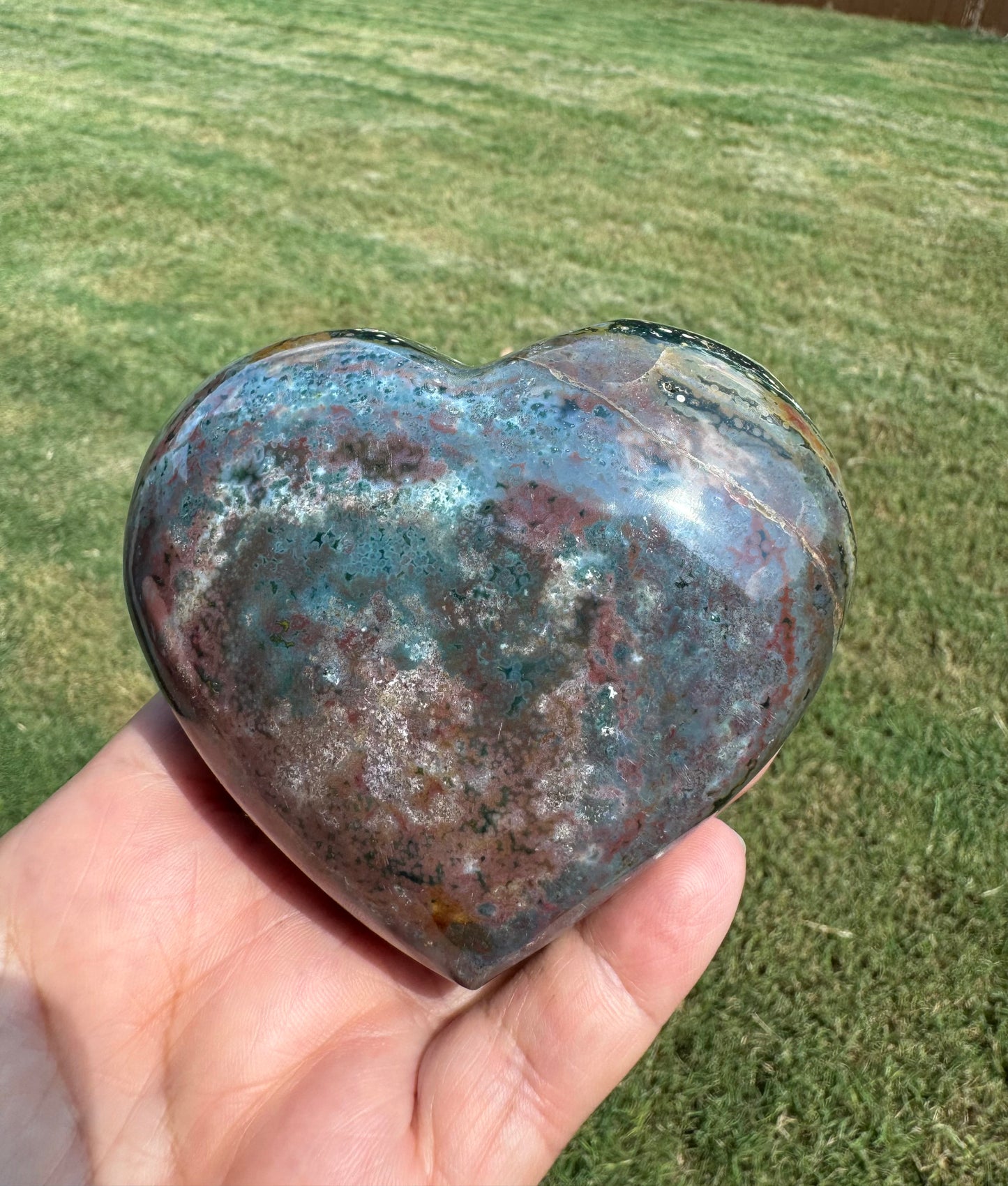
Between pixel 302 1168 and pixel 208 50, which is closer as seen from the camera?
pixel 302 1168

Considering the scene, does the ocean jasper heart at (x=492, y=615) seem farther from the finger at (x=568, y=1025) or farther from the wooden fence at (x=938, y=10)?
the wooden fence at (x=938, y=10)

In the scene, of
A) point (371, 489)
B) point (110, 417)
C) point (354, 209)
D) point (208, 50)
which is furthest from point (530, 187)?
point (371, 489)

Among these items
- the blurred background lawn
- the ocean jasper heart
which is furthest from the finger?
the blurred background lawn

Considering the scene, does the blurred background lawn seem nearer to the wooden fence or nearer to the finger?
the finger

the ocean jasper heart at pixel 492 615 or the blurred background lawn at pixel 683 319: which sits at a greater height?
the ocean jasper heart at pixel 492 615

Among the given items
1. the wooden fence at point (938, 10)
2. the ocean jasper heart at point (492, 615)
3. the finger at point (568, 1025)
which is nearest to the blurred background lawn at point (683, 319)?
the finger at point (568, 1025)

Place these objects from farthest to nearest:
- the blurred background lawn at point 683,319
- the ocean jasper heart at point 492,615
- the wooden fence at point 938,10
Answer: the wooden fence at point 938,10
the blurred background lawn at point 683,319
the ocean jasper heart at point 492,615

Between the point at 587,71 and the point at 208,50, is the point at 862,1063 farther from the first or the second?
the point at 208,50
